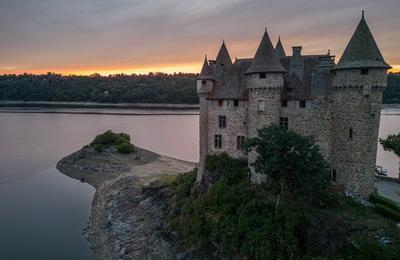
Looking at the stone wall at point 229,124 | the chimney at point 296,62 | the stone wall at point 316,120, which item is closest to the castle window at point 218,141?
the stone wall at point 229,124

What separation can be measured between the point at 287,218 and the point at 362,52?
43.1ft

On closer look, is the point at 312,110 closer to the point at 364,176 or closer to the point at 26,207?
the point at 364,176

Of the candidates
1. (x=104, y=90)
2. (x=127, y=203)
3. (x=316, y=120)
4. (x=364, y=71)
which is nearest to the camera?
(x=364, y=71)

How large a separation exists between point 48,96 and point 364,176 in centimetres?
17082

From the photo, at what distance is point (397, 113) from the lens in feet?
415

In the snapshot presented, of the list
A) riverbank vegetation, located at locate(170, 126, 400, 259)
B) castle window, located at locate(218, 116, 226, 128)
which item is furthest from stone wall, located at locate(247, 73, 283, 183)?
castle window, located at locate(218, 116, 226, 128)

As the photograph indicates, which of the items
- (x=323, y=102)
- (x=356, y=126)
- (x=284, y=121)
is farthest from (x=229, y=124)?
(x=356, y=126)

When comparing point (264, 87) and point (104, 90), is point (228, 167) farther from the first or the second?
point (104, 90)

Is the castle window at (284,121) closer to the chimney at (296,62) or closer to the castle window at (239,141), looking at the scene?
the castle window at (239,141)

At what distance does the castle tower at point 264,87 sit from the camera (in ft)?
83.0

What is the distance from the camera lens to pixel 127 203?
37719 millimetres

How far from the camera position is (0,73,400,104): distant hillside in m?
152

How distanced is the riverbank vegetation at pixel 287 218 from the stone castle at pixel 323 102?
270 centimetres

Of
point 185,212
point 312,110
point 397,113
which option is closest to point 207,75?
point 312,110
